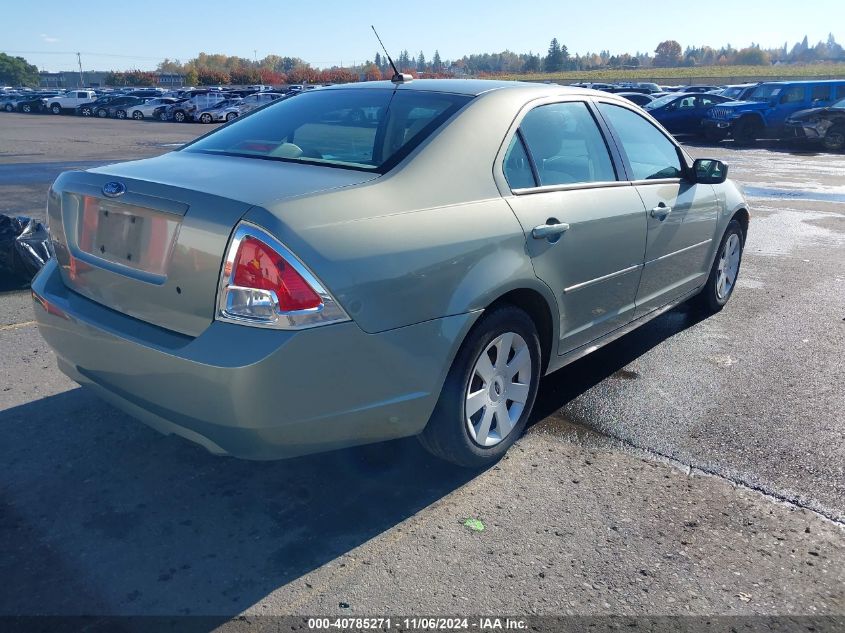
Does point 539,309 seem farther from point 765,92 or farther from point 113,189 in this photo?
point 765,92

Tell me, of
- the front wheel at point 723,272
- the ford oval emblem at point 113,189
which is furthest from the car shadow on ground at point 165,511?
the front wheel at point 723,272

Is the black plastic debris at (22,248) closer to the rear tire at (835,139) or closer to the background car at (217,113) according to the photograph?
the rear tire at (835,139)

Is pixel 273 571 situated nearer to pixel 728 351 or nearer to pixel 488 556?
pixel 488 556

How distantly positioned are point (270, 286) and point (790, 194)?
12.7 metres

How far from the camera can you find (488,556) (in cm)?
288

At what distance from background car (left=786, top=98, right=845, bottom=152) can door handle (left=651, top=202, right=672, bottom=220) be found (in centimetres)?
2062

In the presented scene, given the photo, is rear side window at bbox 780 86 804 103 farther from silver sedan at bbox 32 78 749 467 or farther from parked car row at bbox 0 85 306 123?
silver sedan at bbox 32 78 749 467

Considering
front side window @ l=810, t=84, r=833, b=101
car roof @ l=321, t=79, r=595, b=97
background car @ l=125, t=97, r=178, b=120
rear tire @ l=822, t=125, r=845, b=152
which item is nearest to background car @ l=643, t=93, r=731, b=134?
front side window @ l=810, t=84, r=833, b=101

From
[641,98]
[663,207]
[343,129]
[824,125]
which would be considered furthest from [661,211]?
[641,98]

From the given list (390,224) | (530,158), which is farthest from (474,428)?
(530,158)

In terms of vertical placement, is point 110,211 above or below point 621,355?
above

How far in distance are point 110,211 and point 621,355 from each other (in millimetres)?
3379

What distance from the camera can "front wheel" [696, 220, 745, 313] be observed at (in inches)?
225

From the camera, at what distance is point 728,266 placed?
6.00 metres
